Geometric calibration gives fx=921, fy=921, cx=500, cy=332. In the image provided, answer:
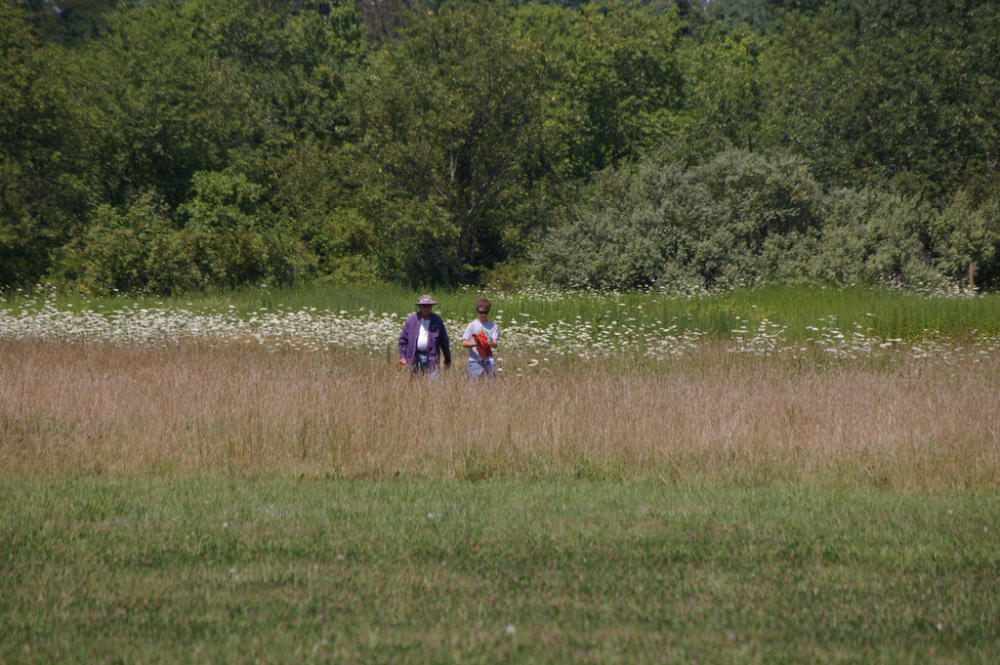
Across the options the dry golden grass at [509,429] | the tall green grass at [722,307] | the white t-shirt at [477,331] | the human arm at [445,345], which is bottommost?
the tall green grass at [722,307]

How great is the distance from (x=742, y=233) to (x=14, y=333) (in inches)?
803

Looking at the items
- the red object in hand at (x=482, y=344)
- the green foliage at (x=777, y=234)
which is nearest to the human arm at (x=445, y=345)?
the red object in hand at (x=482, y=344)

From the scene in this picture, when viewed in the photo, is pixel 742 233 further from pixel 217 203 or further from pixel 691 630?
pixel 691 630

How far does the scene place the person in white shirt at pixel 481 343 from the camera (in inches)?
442

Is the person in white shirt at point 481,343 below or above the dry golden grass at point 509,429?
above

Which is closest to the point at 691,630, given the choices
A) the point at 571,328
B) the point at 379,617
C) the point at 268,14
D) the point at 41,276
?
the point at 379,617

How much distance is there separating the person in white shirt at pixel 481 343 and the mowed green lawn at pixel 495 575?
358 centimetres

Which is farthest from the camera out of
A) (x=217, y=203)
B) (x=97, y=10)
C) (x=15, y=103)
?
(x=97, y=10)

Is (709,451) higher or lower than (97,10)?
lower

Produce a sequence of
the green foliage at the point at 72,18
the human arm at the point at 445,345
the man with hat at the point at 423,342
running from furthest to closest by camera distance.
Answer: the green foliage at the point at 72,18, the human arm at the point at 445,345, the man with hat at the point at 423,342

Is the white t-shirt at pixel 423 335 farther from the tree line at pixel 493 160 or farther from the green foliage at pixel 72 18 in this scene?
the green foliage at pixel 72 18

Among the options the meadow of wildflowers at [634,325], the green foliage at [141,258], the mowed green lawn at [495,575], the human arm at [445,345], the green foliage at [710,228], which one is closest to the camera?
the mowed green lawn at [495,575]

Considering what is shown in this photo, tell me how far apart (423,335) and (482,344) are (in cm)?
78

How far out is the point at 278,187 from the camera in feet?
132
